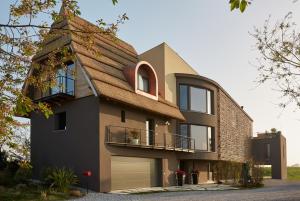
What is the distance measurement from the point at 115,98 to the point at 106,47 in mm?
5828

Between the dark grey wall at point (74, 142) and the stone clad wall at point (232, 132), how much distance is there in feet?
47.8

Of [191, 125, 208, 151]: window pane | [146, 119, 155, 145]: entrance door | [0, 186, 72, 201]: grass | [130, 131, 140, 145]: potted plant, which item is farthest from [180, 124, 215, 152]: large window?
[0, 186, 72, 201]: grass

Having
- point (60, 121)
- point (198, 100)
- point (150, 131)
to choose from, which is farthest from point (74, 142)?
point (198, 100)

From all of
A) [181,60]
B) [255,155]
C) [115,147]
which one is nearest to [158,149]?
[115,147]

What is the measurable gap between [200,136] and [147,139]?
697 centimetres

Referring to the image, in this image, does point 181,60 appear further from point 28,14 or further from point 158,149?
point 28,14

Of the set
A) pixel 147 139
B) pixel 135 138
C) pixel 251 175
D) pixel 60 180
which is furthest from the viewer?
pixel 251 175

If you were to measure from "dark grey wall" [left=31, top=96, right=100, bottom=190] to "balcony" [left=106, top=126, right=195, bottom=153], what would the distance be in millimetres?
1084

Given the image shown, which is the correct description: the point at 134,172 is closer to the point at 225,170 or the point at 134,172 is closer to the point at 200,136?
the point at 200,136

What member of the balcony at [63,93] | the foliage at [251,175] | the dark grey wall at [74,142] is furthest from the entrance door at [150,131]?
the foliage at [251,175]

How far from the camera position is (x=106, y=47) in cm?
2536

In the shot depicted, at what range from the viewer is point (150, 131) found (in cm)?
2533

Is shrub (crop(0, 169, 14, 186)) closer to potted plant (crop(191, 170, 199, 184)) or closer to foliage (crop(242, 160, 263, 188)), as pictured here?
potted plant (crop(191, 170, 199, 184))

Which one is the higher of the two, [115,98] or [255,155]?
[115,98]
